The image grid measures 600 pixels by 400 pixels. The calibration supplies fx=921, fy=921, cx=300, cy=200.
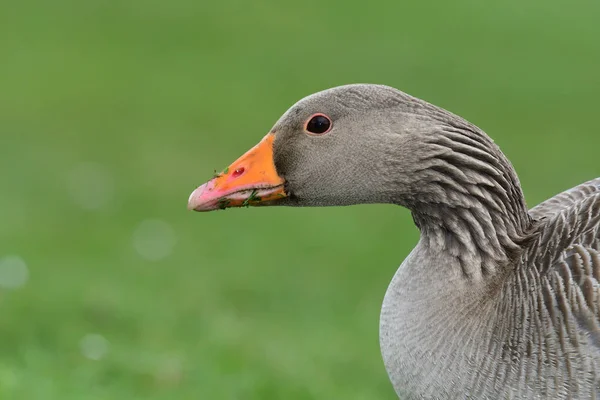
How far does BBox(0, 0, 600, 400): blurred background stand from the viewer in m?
7.42

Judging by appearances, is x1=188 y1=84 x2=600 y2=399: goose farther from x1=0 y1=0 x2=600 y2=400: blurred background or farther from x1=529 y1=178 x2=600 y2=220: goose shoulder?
x1=0 y1=0 x2=600 y2=400: blurred background

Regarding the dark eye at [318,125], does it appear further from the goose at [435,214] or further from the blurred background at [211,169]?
the blurred background at [211,169]

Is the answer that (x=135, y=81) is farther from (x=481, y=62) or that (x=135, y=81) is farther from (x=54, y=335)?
(x=54, y=335)

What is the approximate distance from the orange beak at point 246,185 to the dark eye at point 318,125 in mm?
211

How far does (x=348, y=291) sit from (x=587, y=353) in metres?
6.61

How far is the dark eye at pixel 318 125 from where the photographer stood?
187 inches

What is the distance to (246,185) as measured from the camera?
15.4 feet

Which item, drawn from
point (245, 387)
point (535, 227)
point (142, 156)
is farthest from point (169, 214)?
point (535, 227)

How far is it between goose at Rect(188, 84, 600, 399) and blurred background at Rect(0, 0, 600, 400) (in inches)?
86.5

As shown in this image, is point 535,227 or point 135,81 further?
point 135,81

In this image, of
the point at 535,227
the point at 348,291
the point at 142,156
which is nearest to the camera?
the point at 535,227

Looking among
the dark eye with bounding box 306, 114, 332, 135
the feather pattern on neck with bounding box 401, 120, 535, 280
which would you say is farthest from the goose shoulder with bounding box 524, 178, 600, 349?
the dark eye with bounding box 306, 114, 332, 135

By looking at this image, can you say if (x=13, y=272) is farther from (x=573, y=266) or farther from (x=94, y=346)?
(x=573, y=266)

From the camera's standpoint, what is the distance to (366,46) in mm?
22047
